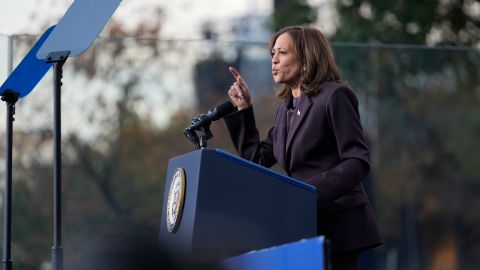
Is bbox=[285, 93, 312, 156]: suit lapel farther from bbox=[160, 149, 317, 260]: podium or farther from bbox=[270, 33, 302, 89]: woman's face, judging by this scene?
bbox=[160, 149, 317, 260]: podium

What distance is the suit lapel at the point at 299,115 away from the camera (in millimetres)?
4273

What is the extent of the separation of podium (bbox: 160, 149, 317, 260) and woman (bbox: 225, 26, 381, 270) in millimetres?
225

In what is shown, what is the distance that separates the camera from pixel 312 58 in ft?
14.2

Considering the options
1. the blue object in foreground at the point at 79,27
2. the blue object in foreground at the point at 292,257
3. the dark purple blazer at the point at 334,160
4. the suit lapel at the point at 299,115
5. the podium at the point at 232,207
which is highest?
the blue object in foreground at the point at 79,27

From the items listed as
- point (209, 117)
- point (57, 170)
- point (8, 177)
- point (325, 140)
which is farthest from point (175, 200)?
point (8, 177)

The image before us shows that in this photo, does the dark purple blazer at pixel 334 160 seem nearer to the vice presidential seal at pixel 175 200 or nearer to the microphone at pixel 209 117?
the microphone at pixel 209 117

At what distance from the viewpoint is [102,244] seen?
205 cm

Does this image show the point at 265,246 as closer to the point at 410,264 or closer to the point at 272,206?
the point at 272,206

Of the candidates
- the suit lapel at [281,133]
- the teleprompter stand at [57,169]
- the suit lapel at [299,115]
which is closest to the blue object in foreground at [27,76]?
the teleprompter stand at [57,169]

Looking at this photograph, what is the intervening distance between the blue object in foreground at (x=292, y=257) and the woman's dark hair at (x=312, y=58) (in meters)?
1.32

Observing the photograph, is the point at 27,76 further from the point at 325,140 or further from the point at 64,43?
the point at 325,140

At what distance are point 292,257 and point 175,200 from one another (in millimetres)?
1051

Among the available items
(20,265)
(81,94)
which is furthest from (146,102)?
(20,265)

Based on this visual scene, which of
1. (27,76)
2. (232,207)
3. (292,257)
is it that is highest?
(27,76)
